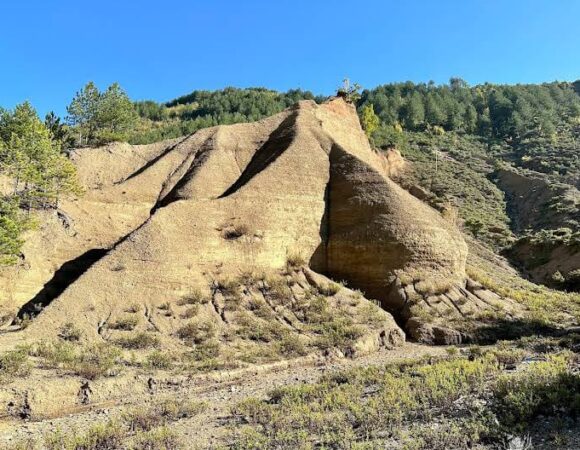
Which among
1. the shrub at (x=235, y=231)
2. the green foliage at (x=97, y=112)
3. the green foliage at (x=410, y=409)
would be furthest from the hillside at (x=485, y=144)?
the green foliage at (x=410, y=409)

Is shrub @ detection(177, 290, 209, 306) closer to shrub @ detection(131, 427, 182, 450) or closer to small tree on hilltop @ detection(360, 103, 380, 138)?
shrub @ detection(131, 427, 182, 450)

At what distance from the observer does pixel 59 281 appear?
22.7 metres

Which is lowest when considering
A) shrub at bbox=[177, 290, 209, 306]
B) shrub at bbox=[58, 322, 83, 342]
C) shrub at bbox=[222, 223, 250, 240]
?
shrub at bbox=[58, 322, 83, 342]

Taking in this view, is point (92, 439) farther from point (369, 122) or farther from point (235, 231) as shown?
point (369, 122)

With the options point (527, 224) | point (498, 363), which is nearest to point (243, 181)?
point (498, 363)

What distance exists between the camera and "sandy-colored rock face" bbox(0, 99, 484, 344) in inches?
842

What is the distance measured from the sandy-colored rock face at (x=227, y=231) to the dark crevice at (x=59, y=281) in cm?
6

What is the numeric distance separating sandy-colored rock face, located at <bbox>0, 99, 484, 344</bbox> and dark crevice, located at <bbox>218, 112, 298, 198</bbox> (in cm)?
12

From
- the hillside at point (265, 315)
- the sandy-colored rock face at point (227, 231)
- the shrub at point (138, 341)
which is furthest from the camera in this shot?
the sandy-colored rock face at point (227, 231)

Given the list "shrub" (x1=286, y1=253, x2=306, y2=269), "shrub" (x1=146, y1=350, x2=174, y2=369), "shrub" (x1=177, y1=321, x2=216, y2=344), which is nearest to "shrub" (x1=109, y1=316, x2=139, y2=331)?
"shrub" (x1=177, y1=321, x2=216, y2=344)

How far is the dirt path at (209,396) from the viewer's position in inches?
480

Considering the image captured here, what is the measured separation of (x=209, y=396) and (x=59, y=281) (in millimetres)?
11262

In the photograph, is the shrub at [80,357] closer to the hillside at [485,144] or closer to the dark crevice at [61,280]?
the dark crevice at [61,280]

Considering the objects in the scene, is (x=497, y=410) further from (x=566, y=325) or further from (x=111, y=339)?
(x=566, y=325)
